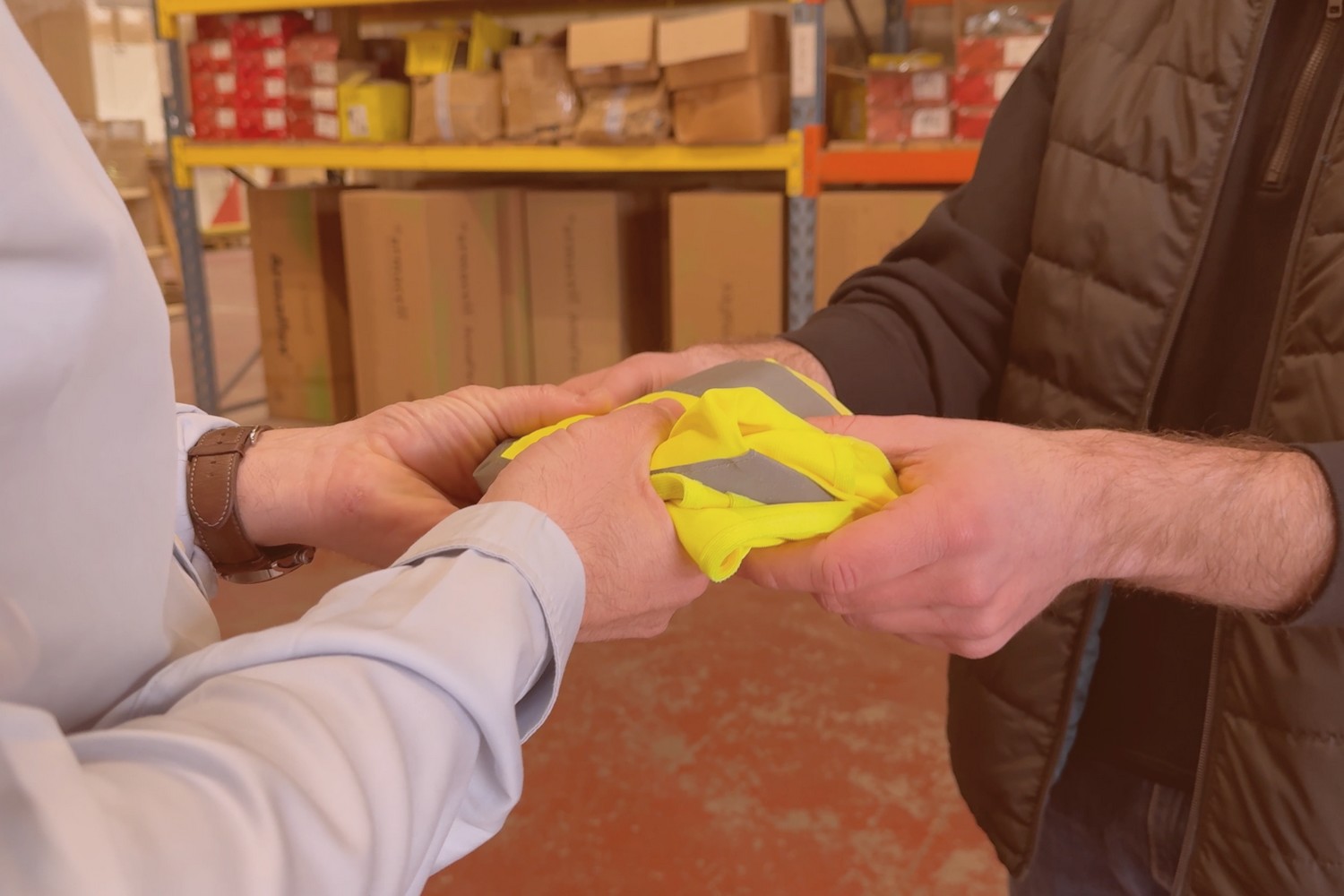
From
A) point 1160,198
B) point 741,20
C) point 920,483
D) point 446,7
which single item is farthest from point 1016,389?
point 446,7

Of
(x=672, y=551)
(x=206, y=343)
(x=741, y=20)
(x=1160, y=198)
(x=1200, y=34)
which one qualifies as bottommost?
(x=206, y=343)

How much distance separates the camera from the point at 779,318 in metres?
2.69

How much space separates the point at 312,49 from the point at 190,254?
76 centimetres

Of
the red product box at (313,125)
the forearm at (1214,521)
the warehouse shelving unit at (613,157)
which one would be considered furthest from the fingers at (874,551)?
the red product box at (313,125)

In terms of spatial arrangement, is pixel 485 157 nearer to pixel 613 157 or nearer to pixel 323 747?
pixel 613 157

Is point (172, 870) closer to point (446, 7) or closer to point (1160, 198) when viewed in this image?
point (1160, 198)

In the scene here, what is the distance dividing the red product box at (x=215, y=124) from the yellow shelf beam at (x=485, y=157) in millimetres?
60

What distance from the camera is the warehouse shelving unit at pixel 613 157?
246 centimetres

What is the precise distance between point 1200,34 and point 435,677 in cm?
81

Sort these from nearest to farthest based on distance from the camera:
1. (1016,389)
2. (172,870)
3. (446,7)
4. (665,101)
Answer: (172,870)
(1016,389)
(665,101)
(446,7)

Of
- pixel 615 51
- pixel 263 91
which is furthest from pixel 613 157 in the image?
pixel 263 91

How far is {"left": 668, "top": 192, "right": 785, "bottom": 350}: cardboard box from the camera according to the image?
8.71 ft

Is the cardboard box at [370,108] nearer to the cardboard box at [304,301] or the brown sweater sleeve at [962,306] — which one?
the cardboard box at [304,301]

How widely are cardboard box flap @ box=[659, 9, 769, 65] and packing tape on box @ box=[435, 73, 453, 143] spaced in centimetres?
65
